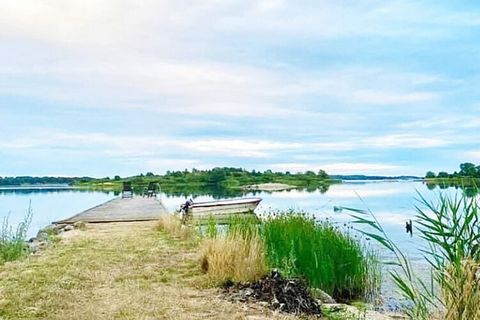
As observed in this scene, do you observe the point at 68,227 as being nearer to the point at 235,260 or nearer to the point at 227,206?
the point at 227,206

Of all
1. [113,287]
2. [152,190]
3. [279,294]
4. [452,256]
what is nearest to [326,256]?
[279,294]

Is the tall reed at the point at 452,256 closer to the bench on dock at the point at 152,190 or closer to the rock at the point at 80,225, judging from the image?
the rock at the point at 80,225

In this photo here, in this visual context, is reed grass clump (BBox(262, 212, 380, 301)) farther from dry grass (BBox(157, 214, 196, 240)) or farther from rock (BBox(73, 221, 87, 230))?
→ rock (BBox(73, 221, 87, 230))

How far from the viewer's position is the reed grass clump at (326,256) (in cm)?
863

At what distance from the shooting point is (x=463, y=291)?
12.2ft

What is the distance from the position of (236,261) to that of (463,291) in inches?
136

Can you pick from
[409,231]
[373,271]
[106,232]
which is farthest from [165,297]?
[409,231]

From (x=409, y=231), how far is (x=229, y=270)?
10834 mm

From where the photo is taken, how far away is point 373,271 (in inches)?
368

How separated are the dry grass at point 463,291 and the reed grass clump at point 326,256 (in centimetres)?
448

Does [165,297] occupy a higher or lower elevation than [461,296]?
lower

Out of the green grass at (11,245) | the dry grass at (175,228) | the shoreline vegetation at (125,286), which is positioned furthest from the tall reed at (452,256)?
the dry grass at (175,228)

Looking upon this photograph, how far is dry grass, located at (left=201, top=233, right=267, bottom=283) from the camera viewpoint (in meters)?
6.70

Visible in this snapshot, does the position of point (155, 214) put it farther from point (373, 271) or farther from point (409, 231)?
point (373, 271)
